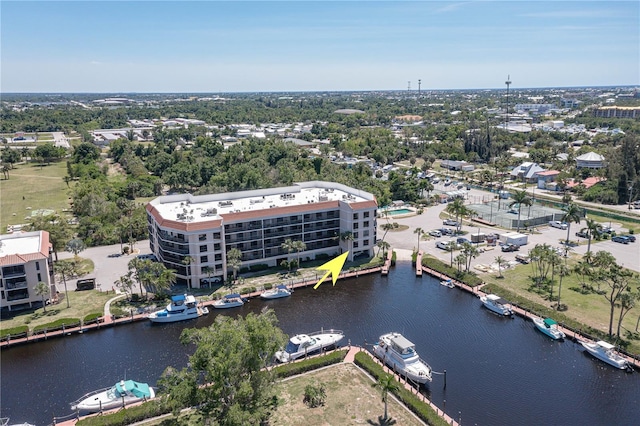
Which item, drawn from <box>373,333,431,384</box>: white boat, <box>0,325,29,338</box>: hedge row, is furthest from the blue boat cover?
<box>0,325,29,338</box>: hedge row

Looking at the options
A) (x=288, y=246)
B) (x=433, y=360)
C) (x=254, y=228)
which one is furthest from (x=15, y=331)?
(x=433, y=360)

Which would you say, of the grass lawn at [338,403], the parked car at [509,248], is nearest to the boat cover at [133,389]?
the grass lawn at [338,403]

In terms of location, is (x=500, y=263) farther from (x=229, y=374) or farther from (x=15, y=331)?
(x=15, y=331)

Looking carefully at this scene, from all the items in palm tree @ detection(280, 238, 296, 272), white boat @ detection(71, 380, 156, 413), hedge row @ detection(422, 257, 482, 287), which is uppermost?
palm tree @ detection(280, 238, 296, 272)

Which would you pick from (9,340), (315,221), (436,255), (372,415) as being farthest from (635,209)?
(9,340)

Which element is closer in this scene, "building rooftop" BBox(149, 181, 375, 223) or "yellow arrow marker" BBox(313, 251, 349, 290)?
"building rooftop" BBox(149, 181, 375, 223)

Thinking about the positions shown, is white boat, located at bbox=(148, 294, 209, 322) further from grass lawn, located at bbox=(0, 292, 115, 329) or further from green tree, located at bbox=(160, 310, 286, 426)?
green tree, located at bbox=(160, 310, 286, 426)

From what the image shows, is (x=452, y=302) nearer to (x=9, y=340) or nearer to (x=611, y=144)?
(x=9, y=340)
